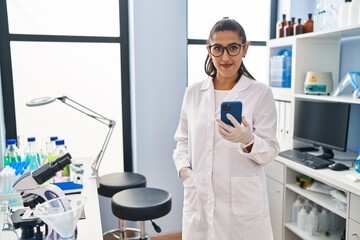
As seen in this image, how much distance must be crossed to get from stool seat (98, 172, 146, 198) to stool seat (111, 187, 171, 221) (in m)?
0.14

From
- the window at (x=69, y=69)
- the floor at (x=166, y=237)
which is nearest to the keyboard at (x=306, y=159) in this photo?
the floor at (x=166, y=237)

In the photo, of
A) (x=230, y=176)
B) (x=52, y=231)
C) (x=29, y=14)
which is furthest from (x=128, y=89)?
(x=52, y=231)

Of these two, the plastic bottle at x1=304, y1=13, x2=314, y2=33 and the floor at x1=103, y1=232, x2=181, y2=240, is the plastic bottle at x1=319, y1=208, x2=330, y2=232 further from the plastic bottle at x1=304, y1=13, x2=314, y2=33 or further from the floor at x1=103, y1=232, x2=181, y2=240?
the plastic bottle at x1=304, y1=13, x2=314, y2=33

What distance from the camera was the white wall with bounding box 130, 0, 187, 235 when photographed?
101 inches

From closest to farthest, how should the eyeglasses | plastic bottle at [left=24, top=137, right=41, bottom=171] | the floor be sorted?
the eyeglasses, plastic bottle at [left=24, top=137, right=41, bottom=171], the floor

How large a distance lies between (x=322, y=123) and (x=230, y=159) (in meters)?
1.14

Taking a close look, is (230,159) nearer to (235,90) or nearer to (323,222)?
(235,90)

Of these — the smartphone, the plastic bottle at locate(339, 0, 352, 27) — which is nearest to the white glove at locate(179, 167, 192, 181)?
the smartphone

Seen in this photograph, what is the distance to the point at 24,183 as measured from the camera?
1.17m

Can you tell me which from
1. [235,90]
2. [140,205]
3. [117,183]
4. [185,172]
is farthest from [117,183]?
[235,90]

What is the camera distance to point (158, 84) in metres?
2.65

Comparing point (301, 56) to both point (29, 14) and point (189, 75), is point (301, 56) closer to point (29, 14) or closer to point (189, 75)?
point (189, 75)

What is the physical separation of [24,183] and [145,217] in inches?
35.4

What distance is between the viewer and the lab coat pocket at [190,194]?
152cm
